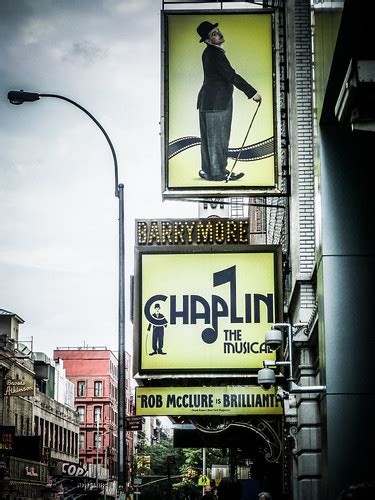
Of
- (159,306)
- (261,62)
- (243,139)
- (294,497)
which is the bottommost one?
(294,497)

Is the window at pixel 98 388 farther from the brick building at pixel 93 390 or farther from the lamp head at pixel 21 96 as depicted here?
the lamp head at pixel 21 96

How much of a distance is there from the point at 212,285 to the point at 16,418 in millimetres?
47592

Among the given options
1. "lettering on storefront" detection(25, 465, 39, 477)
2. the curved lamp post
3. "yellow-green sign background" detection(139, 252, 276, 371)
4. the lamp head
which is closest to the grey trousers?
"yellow-green sign background" detection(139, 252, 276, 371)

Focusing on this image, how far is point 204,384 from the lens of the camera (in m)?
23.1

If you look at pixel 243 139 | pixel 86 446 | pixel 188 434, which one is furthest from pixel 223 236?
pixel 86 446

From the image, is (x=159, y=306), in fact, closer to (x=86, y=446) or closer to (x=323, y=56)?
(x=323, y=56)

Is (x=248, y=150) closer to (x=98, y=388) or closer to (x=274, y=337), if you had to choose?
(x=274, y=337)

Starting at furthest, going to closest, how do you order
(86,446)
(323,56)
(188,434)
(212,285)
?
(86,446), (188,434), (212,285), (323,56)

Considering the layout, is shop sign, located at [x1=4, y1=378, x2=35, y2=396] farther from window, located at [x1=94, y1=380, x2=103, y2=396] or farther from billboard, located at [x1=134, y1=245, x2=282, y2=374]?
window, located at [x1=94, y1=380, x2=103, y2=396]

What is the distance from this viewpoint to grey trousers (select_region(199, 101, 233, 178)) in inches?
836

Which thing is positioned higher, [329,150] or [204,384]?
[329,150]

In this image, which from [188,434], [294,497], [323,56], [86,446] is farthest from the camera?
[86,446]

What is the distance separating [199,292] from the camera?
22984 millimetres

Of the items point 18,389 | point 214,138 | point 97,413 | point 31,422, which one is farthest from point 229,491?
point 97,413
